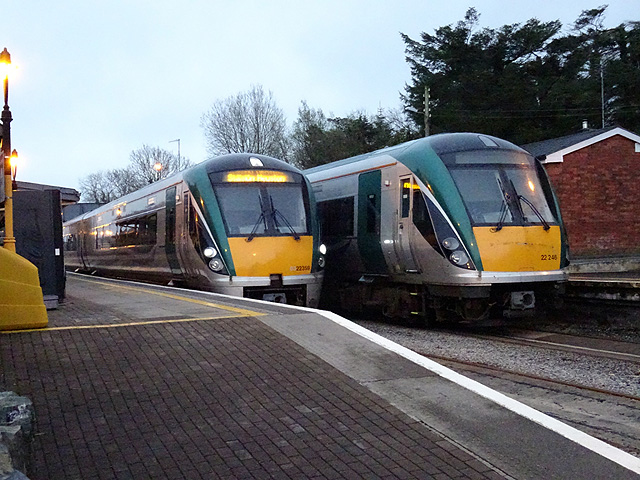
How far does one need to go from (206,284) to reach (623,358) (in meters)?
7.63

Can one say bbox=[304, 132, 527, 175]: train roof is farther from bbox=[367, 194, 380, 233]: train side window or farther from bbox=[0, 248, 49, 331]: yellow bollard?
bbox=[0, 248, 49, 331]: yellow bollard

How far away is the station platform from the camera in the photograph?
4562mm

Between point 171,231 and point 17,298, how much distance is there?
786cm

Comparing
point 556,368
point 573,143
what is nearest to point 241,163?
point 556,368

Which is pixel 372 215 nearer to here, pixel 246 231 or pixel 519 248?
pixel 246 231

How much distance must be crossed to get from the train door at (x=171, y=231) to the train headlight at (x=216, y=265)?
1.89 meters

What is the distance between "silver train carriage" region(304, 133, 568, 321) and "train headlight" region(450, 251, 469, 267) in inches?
0.7

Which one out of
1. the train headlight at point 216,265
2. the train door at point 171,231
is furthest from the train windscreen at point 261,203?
the train door at point 171,231

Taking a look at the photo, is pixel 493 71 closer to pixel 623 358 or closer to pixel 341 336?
pixel 623 358

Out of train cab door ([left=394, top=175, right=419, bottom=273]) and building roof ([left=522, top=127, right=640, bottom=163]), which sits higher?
building roof ([left=522, top=127, right=640, bottom=163])

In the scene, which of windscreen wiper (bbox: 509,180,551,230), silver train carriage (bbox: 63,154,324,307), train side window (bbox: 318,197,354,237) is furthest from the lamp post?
windscreen wiper (bbox: 509,180,551,230)

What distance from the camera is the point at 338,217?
1580 centimetres

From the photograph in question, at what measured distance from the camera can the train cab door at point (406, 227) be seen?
12742mm

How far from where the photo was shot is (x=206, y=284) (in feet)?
45.6
